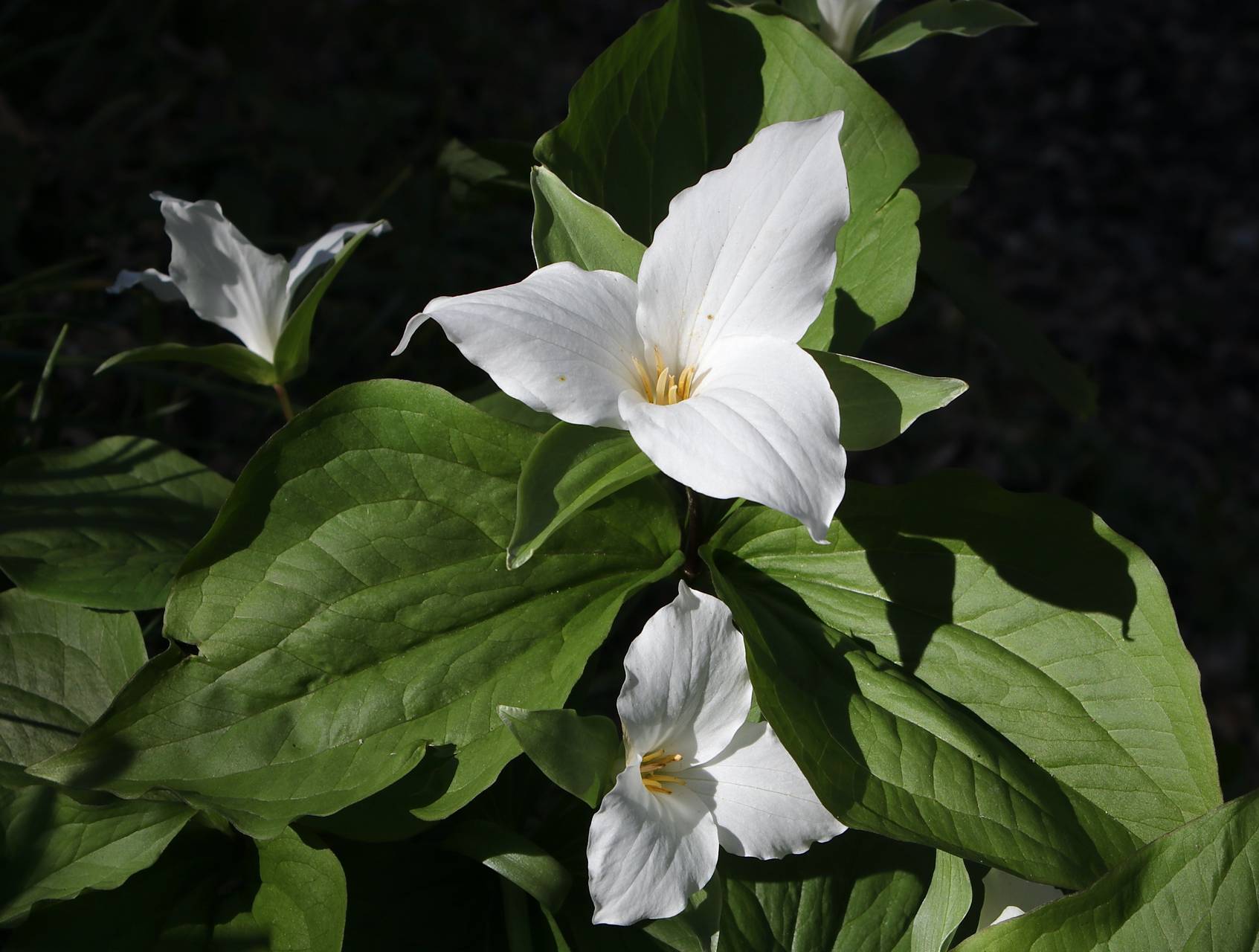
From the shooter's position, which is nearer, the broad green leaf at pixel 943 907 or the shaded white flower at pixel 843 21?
the broad green leaf at pixel 943 907

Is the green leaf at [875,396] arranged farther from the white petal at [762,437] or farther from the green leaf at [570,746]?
the green leaf at [570,746]

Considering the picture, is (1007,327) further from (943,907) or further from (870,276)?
(943,907)

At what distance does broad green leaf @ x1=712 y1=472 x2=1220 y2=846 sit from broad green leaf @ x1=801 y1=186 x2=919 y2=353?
181 millimetres

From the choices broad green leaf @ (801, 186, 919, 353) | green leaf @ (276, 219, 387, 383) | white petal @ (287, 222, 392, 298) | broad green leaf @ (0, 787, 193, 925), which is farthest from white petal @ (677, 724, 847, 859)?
white petal @ (287, 222, 392, 298)

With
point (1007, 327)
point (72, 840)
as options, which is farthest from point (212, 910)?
point (1007, 327)

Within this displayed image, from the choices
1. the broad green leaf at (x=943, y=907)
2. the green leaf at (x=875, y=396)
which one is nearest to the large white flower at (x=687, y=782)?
the broad green leaf at (x=943, y=907)

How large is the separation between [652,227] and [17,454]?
95 cm

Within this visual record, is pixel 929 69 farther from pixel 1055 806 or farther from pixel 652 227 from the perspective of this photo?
pixel 1055 806

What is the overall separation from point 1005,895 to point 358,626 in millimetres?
766

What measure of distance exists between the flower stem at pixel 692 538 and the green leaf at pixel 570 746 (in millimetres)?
269

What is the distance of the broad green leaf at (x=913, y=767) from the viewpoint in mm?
986

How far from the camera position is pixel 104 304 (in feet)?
6.68

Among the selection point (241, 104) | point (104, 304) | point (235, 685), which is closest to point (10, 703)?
point (235, 685)

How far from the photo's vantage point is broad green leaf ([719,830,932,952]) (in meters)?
1.16
